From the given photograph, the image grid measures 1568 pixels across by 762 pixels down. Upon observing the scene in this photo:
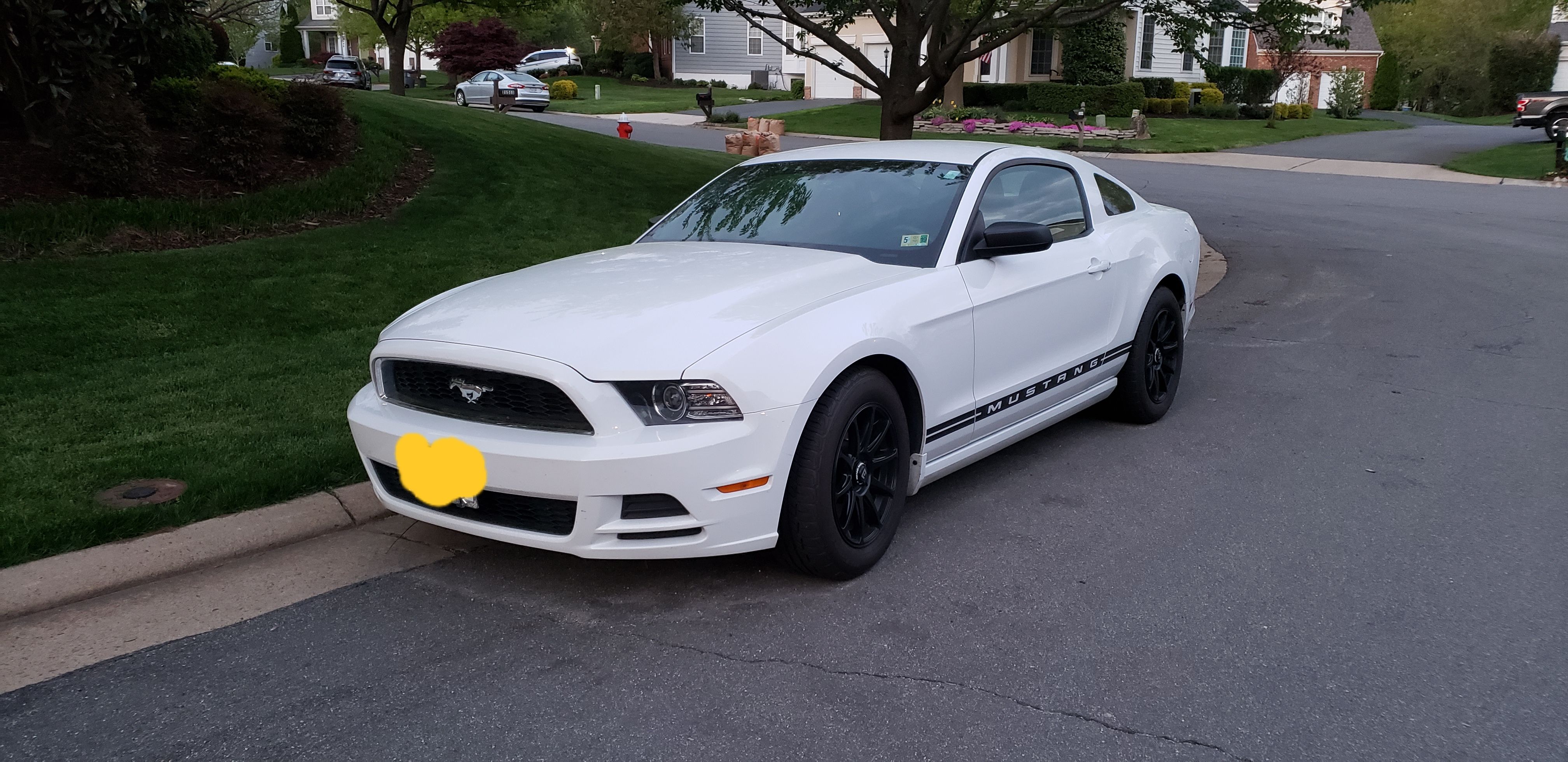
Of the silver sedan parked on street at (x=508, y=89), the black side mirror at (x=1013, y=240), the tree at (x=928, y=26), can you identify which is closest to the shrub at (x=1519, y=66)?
the silver sedan parked on street at (x=508, y=89)

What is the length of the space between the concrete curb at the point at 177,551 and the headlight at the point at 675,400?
1.66m

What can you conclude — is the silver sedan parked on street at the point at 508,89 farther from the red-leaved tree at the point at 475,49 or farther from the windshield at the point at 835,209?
the windshield at the point at 835,209

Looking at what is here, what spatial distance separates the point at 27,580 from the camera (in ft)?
13.3

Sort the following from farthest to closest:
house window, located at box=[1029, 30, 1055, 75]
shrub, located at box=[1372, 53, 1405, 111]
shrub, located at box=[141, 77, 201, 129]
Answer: shrub, located at box=[1372, 53, 1405, 111]
house window, located at box=[1029, 30, 1055, 75]
shrub, located at box=[141, 77, 201, 129]

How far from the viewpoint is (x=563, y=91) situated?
44.9m

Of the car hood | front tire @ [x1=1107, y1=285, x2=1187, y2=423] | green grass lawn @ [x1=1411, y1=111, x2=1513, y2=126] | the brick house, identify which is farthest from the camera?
the brick house

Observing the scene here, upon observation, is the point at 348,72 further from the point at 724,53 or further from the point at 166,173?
the point at 166,173

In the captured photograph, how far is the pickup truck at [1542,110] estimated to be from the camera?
3012 cm

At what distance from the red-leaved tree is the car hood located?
45760 mm

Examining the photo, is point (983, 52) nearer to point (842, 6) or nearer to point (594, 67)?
point (842, 6)

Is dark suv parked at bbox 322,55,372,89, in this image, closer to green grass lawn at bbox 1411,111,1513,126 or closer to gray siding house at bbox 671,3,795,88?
gray siding house at bbox 671,3,795,88

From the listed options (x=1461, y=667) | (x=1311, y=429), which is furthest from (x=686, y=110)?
(x=1461, y=667)

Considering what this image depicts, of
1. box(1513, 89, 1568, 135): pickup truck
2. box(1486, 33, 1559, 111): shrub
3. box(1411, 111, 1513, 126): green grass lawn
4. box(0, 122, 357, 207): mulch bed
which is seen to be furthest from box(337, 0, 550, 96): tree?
box(1486, 33, 1559, 111): shrub

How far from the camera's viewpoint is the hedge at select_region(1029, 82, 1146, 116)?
35.5 m
